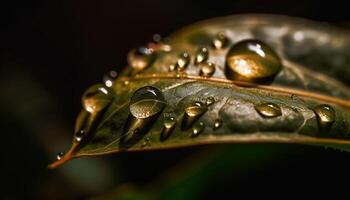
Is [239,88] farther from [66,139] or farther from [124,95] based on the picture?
[66,139]

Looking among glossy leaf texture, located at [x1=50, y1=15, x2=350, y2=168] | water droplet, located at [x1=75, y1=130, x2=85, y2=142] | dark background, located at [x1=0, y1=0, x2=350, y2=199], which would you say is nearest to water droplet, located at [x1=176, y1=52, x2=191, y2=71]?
glossy leaf texture, located at [x1=50, y1=15, x2=350, y2=168]

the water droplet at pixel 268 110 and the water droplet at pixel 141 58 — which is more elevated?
the water droplet at pixel 141 58

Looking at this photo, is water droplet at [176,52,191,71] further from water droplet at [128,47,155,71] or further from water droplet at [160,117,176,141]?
water droplet at [160,117,176,141]

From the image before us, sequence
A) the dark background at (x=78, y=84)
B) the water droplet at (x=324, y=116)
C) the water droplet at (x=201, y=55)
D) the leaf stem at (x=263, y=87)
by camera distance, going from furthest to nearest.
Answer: the dark background at (x=78, y=84)
the water droplet at (x=201, y=55)
the leaf stem at (x=263, y=87)
the water droplet at (x=324, y=116)

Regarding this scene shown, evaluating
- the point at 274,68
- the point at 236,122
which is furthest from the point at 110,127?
the point at 274,68

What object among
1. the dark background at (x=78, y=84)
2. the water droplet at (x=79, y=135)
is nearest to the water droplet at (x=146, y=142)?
the water droplet at (x=79, y=135)

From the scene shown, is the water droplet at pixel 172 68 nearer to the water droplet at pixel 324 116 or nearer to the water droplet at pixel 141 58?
the water droplet at pixel 141 58
